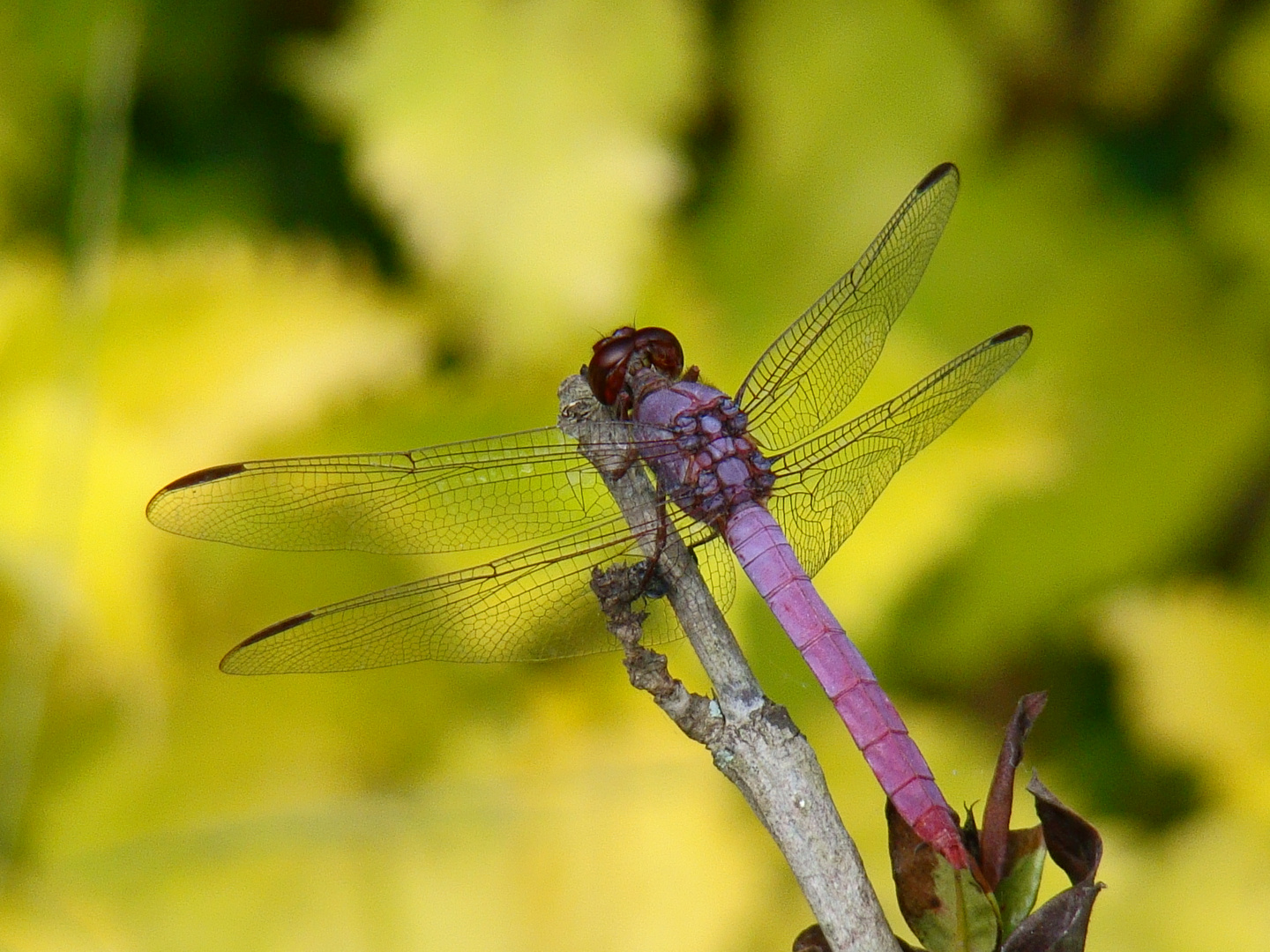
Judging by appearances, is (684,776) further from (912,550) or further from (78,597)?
(78,597)

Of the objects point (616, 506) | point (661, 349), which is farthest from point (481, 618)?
point (661, 349)

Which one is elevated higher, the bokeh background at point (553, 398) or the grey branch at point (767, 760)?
the bokeh background at point (553, 398)

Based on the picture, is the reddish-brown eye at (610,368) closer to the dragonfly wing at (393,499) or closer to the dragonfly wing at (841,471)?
the dragonfly wing at (393,499)

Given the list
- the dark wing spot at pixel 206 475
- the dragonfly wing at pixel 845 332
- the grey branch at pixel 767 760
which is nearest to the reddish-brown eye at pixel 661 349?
the dragonfly wing at pixel 845 332

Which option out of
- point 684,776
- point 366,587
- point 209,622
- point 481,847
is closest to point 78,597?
point 209,622

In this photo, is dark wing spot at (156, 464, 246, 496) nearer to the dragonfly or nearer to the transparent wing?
the dragonfly

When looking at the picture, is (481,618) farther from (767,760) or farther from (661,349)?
Answer: (767,760)
